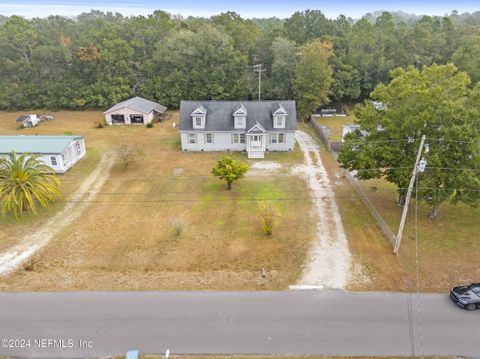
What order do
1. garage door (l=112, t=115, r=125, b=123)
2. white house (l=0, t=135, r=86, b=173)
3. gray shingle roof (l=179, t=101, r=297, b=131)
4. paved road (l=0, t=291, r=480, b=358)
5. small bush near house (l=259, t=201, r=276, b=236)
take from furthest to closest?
garage door (l=112, t=115, r=125, b=123) < gray shingle roof (l=179, t=101, r=297, b=131) < white house (l=0, t=135, r=86, b=173) < small bush near house (l=259, t=201, r=276, b=236) < paved road (l=0, t=291, r=480, b=358)

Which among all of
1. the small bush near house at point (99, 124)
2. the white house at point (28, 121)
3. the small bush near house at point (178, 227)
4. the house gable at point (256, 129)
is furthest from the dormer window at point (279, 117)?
the white house at point (28, 121)

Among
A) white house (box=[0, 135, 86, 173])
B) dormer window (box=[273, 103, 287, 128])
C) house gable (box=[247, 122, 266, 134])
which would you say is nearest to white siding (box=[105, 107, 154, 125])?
white house (box=[0, 135, 86, 173])

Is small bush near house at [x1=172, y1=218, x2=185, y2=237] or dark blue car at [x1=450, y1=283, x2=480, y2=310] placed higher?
small bush near house at [x1=172, y1=218, x2=185, y2=237]

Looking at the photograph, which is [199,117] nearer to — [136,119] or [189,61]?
[136,119]

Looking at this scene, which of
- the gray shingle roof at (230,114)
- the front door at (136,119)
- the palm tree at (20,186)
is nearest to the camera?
the palm tree at (20,186)

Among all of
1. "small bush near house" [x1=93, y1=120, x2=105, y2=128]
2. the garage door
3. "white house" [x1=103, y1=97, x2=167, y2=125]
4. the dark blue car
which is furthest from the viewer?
the garage door

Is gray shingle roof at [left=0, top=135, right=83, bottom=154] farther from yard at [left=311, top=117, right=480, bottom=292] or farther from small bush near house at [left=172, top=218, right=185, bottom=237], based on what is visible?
yard at [left=311, top=117, right=480, bottom=292]

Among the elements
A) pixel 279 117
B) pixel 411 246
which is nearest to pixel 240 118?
pixel 279 117

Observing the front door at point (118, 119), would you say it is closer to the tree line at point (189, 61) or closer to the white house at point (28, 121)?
the tree line at point (189, 61)
